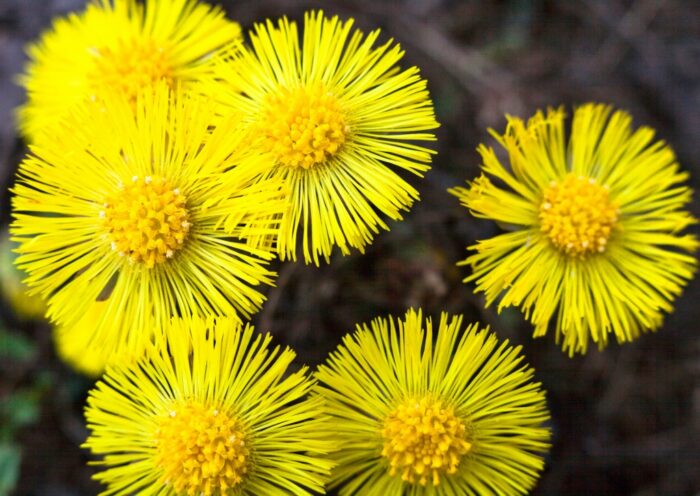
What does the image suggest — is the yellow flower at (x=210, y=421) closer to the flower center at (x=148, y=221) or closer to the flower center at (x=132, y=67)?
the flower center at (x=148, y=221)

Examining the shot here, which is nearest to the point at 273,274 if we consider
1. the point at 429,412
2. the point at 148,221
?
the point at 148,221

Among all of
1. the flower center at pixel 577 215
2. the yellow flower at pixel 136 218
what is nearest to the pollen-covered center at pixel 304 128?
the yellow flower at pixel 136 218

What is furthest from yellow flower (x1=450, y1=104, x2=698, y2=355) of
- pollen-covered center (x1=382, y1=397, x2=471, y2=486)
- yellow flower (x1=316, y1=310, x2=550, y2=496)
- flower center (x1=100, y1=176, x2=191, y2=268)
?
flower center (x1=100, y1=176, x2=191, y2=268)

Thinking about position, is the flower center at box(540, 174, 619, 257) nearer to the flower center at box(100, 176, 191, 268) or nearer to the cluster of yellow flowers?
the cluster of yellow flowers

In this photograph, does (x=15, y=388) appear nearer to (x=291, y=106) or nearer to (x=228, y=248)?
(x=228, y=248)

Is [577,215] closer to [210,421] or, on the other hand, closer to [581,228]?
[581,228]
